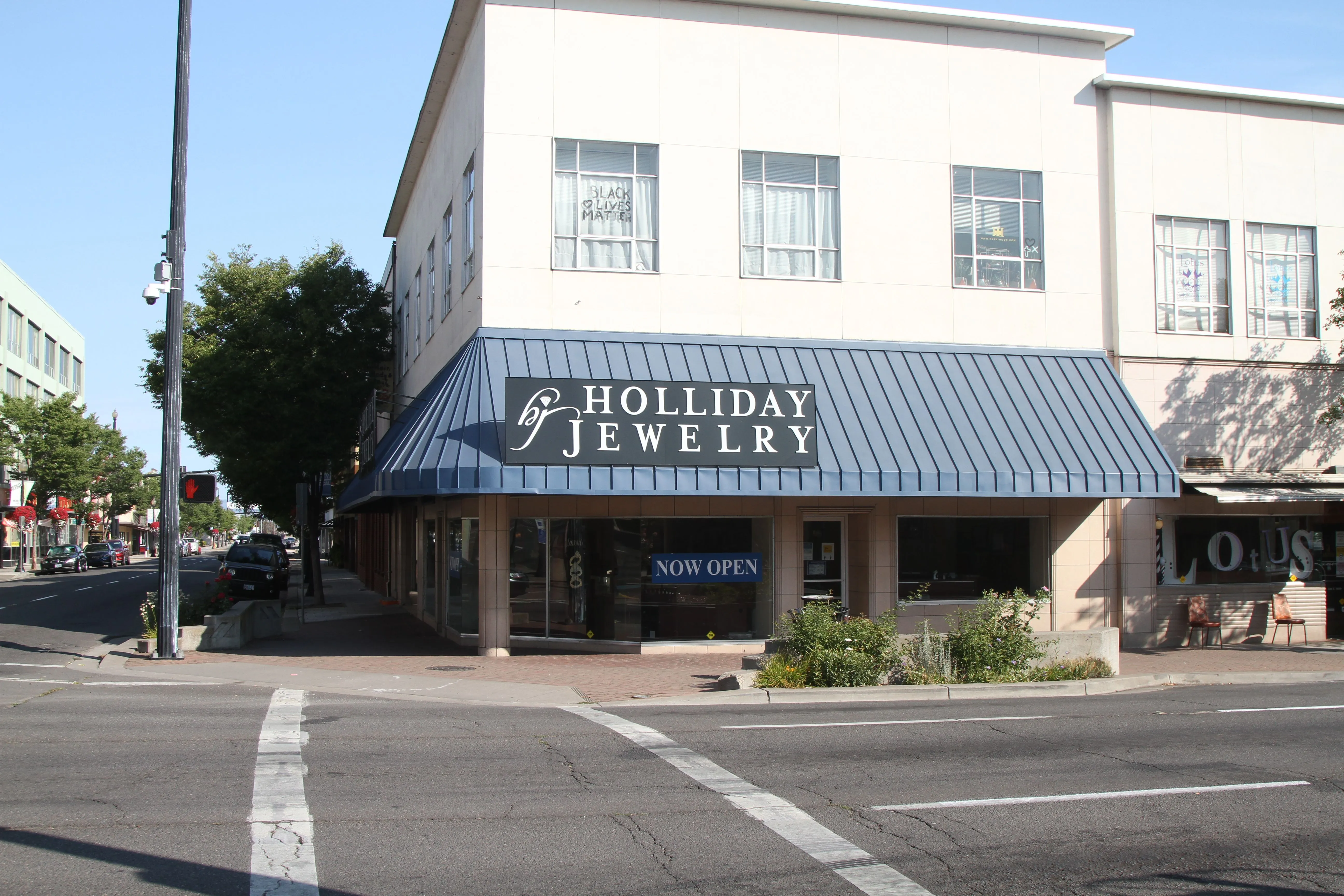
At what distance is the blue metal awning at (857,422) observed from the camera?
15.6m

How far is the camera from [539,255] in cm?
1720

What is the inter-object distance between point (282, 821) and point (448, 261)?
16437 mm

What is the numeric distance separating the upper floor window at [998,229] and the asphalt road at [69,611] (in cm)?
1445

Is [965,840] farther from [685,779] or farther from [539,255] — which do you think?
[539,255]

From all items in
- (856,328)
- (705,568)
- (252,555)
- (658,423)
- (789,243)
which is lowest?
(252,555)

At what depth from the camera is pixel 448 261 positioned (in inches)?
861

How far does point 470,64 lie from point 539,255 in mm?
4114

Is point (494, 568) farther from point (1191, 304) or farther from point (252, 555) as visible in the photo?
point (252, 555)

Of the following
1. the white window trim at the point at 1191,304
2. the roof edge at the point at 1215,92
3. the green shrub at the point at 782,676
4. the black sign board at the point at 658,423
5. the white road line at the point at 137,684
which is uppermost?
the roof edge at the point at 1215,92

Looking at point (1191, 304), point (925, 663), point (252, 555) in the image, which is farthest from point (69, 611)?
point (1191, 304)

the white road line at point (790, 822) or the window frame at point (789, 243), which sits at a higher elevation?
the window frame at point (789, 243)

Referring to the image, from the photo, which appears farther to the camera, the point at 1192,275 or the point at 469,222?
the point at 1192,275

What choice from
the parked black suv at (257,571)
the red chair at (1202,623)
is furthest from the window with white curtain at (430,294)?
the red chair at (1202,623)

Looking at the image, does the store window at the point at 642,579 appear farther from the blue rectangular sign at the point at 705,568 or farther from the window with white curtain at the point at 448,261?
the window with white curtain at the point at 448,261
